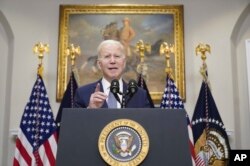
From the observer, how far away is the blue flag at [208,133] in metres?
4.67

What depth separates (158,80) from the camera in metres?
5.21

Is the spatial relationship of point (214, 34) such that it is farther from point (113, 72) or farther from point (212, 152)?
point (113, 72)

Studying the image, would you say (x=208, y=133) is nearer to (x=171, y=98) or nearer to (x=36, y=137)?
(x=171, y=98)

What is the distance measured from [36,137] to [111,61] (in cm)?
225

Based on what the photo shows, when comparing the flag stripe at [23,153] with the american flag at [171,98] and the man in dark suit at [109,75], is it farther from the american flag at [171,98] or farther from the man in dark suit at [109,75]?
the man in dark suit at [109,75]

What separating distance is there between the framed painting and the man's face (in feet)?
7.79

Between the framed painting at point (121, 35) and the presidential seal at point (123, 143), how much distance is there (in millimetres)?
3484

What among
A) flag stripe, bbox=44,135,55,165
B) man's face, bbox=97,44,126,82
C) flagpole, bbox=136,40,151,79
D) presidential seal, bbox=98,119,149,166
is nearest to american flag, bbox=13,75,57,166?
flag stripe, bbox=44,135,55,165

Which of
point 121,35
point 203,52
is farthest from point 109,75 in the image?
point 121,35

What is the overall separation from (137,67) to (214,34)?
4.26ft

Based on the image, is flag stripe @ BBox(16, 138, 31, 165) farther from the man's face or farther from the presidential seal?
the presidential seal

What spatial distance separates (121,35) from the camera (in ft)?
17.5

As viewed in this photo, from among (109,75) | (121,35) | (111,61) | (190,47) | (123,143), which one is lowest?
(123,143)

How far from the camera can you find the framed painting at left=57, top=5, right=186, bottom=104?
5.21 metres
